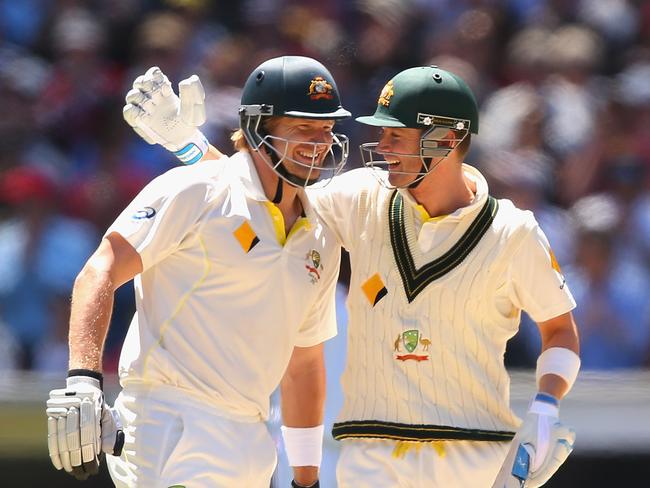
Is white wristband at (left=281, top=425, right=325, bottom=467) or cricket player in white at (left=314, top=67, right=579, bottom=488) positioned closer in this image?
cricket player in white at (left=314, top=67, right=579, bottom=488)

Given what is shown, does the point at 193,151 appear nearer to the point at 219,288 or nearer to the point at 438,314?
the point at 219,288

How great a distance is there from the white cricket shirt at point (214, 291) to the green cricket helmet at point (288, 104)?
0.43 feet

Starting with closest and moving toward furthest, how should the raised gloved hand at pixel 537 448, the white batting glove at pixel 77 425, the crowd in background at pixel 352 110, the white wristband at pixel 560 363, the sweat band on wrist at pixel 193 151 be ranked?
1. the white batting glove at pixel 77 425
2. the raised gloved hand at pixel 537 448
3. the white wristband at pixel 560 363
4. the sweat band on wrist at pixel 193 151
5. the crowd in background at pixel 352 110

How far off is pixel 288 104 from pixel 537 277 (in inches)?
37.6

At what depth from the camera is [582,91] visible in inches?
295

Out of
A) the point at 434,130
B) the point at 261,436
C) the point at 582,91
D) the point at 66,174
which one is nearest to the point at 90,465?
the point at 261,436

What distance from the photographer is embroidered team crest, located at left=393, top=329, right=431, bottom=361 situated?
444 centimetres

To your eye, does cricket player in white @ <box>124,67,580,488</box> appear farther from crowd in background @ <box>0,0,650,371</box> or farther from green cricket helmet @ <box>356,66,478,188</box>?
crowd in background @ <box>0,0,650,371</box>

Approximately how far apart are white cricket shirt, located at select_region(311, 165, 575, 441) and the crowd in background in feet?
7.51

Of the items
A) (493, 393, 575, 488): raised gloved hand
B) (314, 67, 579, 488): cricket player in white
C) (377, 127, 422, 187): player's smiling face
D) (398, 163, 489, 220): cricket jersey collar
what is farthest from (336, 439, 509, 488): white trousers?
(377, 127, 422, 187): player's smiling face

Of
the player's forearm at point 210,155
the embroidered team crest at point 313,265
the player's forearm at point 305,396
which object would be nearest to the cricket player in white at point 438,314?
the embroidered team crest at point 313,265

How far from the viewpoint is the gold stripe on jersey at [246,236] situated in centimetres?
430

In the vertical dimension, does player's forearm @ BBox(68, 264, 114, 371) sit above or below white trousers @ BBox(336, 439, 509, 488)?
above

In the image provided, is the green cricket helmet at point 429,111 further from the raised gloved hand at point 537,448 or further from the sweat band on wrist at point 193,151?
the raised gloved hand at point 537,448
